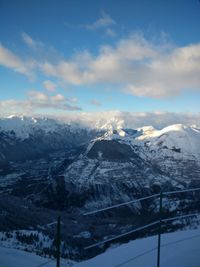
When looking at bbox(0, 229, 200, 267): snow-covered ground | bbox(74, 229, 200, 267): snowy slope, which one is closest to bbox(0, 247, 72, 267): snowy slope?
bbox(0, 229, 200, 267): snow-covered ground

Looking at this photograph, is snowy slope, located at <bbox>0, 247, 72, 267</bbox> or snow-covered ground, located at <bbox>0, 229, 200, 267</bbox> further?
snowy slope, located at <bbox>0, 247, 72, 267</bbox>

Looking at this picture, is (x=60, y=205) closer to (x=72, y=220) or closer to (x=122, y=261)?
(x=72, y=220)

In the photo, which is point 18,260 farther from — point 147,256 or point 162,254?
point 162,254

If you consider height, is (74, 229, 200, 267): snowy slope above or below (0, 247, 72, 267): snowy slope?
above

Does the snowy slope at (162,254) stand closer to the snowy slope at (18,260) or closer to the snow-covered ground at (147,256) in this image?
the snow-covered ground at (147,256)

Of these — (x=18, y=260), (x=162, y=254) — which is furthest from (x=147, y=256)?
(x=18, y=260)

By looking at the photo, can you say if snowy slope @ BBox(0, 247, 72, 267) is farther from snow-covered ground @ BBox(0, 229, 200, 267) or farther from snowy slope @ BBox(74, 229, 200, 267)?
snowy slope @ BBox(74, 229, 200, 267)

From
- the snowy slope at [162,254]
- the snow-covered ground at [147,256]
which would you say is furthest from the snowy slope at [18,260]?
the snowy slope at [162,254]
